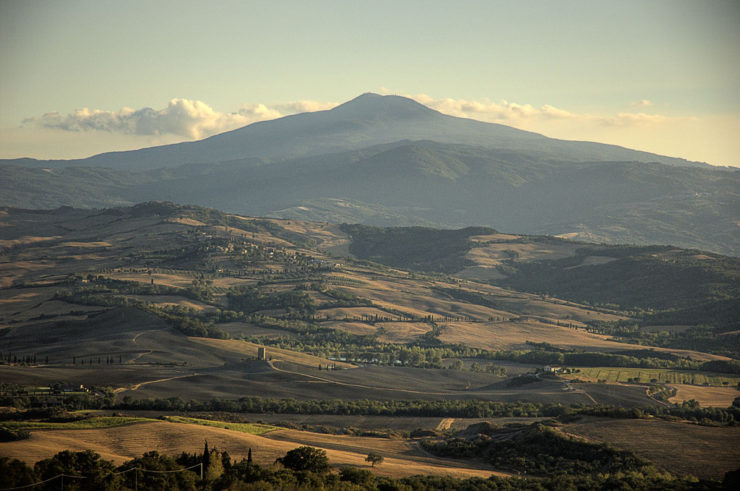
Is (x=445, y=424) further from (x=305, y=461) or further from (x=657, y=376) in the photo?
(x=657, y=376)

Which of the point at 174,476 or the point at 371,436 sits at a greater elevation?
the point at 174,476

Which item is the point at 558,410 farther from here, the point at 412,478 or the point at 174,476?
the point at 174,476

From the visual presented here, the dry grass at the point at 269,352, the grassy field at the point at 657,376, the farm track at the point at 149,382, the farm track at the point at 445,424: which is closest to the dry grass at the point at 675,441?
the farm track at the point at 445,424

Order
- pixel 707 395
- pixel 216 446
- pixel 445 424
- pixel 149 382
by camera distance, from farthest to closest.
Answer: pixel 707 395 → pixel 149 382 → pixel 445 424 → pixel 216 446

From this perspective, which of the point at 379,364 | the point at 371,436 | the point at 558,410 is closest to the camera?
the point at 371,436

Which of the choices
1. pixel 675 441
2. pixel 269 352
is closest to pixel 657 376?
pixel 269 352

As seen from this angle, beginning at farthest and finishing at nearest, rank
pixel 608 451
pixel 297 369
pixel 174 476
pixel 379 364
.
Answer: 1. pixel 379 364
2. pixel 297 369
3. pixel 608 451
4. pixel 174 476

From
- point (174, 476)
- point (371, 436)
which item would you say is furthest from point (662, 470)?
point (174, 476)

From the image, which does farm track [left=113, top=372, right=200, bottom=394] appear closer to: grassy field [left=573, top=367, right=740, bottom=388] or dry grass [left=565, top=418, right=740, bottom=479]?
dry grass [left=565, top=418, right=740, bottom=479]
